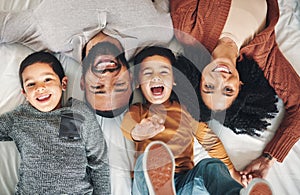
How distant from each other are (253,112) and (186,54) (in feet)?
0.79

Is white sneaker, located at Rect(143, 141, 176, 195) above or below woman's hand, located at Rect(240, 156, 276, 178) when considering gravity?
above

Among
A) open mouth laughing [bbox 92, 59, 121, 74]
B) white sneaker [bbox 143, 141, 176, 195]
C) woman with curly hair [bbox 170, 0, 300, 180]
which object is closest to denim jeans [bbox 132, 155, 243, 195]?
white sneaker [bbox 143, 141, 176, 195]

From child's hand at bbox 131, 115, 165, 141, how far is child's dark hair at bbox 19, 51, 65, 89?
232 millimetres

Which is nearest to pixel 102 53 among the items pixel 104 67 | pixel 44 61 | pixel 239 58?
pixel 104 67

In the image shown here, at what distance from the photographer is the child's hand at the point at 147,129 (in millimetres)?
1051

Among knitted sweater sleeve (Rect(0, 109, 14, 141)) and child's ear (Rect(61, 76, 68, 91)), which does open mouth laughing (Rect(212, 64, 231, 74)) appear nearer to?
child's ear (Rect(61, 76, 68, 91))

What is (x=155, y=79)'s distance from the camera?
1075mm

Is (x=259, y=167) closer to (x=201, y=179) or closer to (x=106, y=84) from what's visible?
(x=201, y=179)

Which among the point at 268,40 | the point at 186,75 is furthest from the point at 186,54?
the point at 268,40

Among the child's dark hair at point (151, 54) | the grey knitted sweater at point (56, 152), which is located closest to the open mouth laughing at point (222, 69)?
the child's dark hair at point (151, 54)

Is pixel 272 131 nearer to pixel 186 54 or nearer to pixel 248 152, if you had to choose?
pixel 248 152

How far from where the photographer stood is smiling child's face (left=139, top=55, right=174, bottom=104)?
107 cm

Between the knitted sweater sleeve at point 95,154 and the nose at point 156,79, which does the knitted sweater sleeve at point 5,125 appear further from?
the nose at point 156,79

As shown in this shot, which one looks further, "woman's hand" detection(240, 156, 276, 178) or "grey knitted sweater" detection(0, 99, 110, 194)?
"woman's hand" detection(240, 156, 276, 178)
